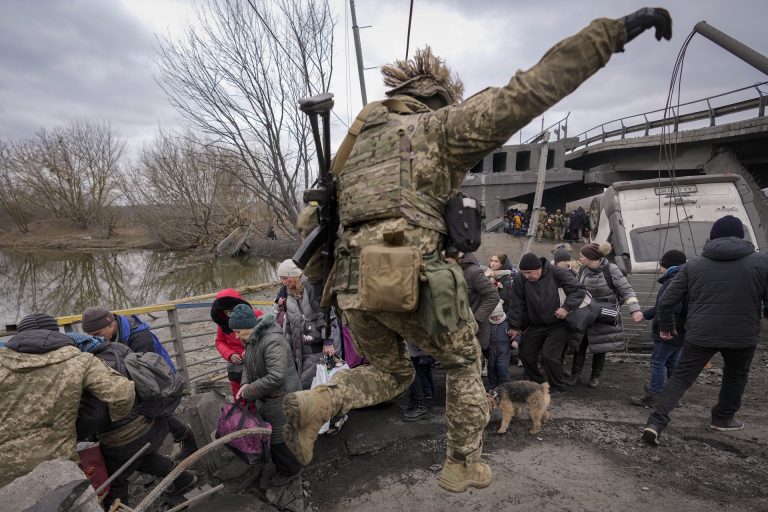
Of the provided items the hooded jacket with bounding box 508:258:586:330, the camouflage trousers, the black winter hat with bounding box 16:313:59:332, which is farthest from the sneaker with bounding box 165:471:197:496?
the hooded jacket with bounding box 508:258:586:330

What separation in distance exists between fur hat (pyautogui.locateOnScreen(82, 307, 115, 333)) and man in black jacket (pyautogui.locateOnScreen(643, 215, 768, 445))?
481cm

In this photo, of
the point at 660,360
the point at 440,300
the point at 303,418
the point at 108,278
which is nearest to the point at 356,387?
the point at 303,418

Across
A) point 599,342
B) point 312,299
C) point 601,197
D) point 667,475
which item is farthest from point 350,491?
point 601,197

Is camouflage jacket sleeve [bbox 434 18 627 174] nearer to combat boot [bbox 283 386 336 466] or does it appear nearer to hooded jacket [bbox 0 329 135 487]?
combat boot [bbox 283 386 336 466]

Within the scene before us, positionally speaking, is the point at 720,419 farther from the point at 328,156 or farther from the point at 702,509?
the point at 328,156

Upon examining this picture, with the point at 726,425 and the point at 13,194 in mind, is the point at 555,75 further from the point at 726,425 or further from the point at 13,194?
the point at 13,194

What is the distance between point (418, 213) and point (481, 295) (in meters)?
2.75

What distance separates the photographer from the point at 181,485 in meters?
3.32

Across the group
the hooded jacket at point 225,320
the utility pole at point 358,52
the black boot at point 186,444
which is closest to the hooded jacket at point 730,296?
the hooded jacket at point 225,320

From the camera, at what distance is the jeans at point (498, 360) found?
470 cm

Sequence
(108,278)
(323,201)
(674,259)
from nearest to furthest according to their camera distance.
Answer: (323,201) < (674,259) < (108,278)

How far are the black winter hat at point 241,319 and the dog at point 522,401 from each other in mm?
2375

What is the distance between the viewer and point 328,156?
2.29 meters

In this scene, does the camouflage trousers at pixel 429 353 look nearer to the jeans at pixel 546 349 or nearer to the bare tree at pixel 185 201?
the jeans at pixel 546 349
